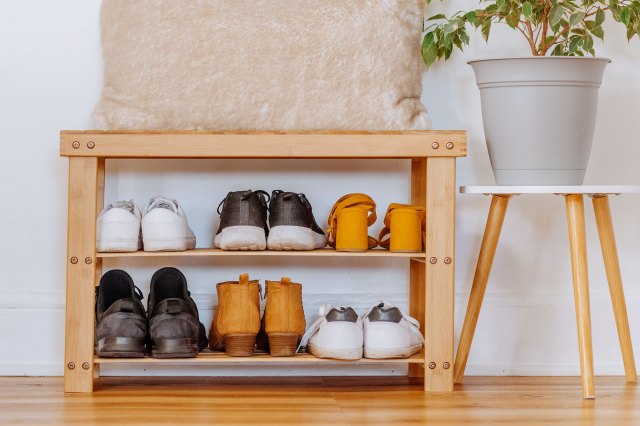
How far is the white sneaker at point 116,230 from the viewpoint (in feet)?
6.48

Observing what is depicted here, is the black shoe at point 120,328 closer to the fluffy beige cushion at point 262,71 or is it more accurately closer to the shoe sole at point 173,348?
the shoe sole at point 173,348

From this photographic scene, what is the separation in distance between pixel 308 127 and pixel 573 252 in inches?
24.4

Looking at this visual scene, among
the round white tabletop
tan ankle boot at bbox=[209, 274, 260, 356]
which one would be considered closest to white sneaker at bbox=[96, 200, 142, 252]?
tan ankle boot at bbox=[209, 274, 260, 356]

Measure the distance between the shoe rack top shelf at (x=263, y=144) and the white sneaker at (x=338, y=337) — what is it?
0.34 meters

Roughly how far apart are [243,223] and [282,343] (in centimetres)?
27

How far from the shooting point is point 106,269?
7.53ft

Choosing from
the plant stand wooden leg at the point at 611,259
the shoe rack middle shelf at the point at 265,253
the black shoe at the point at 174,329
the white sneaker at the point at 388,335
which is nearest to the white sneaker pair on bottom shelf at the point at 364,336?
the white sneaker at the point at 388,335

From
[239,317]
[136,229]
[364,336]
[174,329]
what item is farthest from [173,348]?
[364,336]

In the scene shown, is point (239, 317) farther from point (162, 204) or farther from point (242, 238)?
point (162, 204)

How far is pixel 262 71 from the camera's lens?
2.06 metres

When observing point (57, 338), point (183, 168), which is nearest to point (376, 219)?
point (183, 168)

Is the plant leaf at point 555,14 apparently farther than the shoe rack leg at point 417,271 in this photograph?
No

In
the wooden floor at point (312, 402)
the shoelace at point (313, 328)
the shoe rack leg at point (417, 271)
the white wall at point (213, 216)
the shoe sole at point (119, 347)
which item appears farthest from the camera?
the white wall at point (213, 216)

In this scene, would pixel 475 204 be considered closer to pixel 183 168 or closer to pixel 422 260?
pixel 422 260
